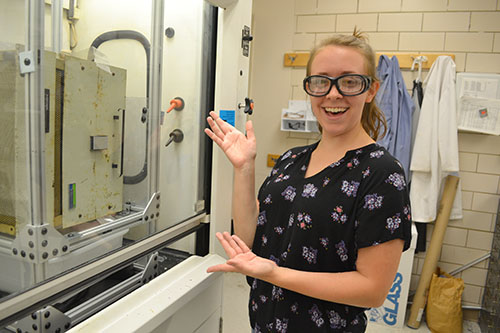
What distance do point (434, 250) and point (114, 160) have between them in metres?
2.33

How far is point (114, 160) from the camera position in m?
1.33

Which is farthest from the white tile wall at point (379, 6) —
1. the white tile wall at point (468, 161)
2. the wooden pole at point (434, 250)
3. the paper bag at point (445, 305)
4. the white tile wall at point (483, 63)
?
the paper bag at point (445, 305)

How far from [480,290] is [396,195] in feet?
8.11

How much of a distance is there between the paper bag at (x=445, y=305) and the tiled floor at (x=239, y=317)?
0.37ft

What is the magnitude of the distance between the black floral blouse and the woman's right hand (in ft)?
0.43

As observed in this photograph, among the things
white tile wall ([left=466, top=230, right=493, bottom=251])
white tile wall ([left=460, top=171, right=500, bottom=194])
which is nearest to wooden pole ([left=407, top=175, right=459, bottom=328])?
white tile wall ([left=460, top=171, right=500, bottom=194])

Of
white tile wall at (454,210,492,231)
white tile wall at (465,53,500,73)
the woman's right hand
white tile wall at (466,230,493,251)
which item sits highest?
white tile wall at (465,53,500,73)

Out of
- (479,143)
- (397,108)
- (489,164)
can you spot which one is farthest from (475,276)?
(397,108)

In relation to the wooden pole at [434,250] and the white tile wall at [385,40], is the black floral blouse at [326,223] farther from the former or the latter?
the white tile wall at [385,40]

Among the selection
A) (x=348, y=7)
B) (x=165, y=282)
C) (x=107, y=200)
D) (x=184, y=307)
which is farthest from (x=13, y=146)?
(x=348, y=7)

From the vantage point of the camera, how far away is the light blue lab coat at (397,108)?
259cm

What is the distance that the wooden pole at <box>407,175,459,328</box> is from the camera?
8.50 ft

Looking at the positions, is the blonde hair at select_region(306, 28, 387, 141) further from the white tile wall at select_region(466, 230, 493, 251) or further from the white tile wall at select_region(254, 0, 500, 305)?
the white tile wall at select_region(466, 230, 493, 251)

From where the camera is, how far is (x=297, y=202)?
974 mm
